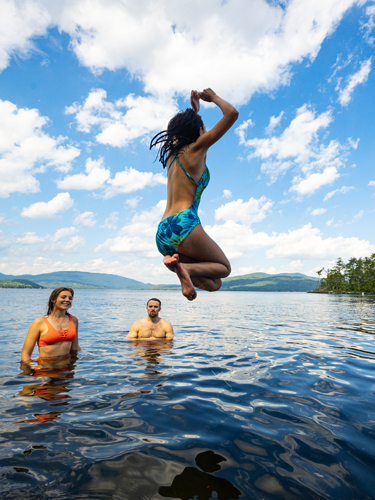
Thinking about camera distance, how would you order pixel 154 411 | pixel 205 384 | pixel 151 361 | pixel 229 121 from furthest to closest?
1. pixel 151 361
2. pixel 205 384
3. pixel 154 411
4. pixel 229 121

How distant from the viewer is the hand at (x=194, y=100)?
414cm

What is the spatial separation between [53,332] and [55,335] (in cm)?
10

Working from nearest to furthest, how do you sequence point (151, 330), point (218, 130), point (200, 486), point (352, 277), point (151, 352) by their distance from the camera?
point (200, 486)
point (218, 130)
point (151, 352)
point (151, 330)
point (352, 277)

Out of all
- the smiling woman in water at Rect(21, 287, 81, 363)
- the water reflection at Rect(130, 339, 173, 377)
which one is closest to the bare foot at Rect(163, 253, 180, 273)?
the water reflection at Rect(130, 339, 173, 377)

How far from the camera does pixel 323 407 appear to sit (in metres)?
5.00

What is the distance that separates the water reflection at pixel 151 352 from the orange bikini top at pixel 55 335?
2.08 m

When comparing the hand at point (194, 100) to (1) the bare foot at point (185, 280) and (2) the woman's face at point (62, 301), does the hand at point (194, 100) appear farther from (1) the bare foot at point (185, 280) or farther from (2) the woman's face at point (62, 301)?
(2) the woman's face at point (62, 301)

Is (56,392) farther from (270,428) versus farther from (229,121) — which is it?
(229,121)

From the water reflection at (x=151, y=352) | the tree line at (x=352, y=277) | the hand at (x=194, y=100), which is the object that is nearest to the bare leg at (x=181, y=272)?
the hand at (x=194, y=100)

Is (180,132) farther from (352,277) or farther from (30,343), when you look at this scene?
(352,277)

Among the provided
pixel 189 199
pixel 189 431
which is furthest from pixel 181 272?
pixel 189 431

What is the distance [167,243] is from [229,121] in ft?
5.56

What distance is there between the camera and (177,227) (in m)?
3.67

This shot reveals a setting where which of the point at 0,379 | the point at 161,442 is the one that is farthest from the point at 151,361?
the point at 161,442
